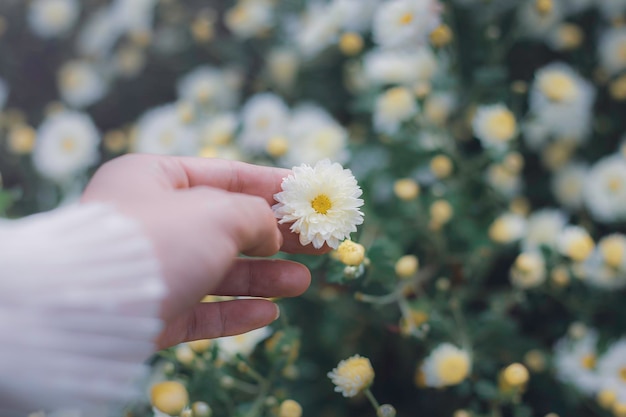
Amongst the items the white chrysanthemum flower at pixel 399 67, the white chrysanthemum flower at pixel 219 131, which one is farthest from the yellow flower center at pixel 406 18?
the white chrysanthemum flower at pixel 219 131

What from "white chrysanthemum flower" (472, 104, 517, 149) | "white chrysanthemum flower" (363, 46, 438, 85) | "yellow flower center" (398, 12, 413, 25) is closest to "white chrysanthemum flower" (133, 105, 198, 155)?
"white chrysanthemum flower" (363, 46, 438, 85)

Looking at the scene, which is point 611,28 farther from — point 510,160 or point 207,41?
point 207,41

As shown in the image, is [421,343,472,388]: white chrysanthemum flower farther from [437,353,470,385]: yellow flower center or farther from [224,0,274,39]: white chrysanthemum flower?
[224,0,274,39]: white chrysanthemum flower

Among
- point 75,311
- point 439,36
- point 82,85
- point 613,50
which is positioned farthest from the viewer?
point 82,85

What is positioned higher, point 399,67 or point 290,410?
point 399,67

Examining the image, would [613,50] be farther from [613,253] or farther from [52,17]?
[52,17]

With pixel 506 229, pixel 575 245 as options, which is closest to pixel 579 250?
pixel 575 245

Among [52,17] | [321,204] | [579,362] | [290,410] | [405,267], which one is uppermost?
[321,204]
